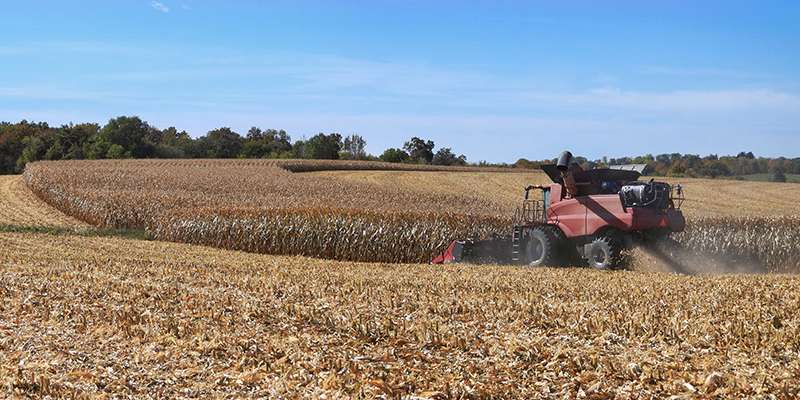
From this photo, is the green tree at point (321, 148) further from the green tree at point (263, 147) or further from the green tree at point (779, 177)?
the green tree at point (779, 177)

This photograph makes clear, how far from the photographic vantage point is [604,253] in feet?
43.5

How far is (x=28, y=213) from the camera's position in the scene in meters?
27.5

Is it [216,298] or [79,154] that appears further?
[79,154]

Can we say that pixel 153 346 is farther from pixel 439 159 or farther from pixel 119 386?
pixel 439 159

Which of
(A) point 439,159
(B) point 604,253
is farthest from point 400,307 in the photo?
(A) point 439,159

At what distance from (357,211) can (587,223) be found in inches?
271

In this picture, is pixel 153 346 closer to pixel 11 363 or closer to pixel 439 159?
pixel 11 363

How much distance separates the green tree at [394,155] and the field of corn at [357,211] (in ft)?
102

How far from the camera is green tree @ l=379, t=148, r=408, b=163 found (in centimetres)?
7425

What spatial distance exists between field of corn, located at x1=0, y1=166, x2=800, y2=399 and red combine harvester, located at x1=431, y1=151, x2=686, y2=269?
107 inches

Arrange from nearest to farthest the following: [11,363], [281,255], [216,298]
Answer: [11,363] → [216,298] → [281,255]

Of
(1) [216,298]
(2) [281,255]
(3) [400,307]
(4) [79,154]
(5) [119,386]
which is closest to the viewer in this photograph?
(5) [119,386]

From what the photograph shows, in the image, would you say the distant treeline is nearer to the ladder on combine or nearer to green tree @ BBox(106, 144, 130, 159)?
green tree @ BBox(106, 144, 130, 159)

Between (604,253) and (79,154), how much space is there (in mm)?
67122
